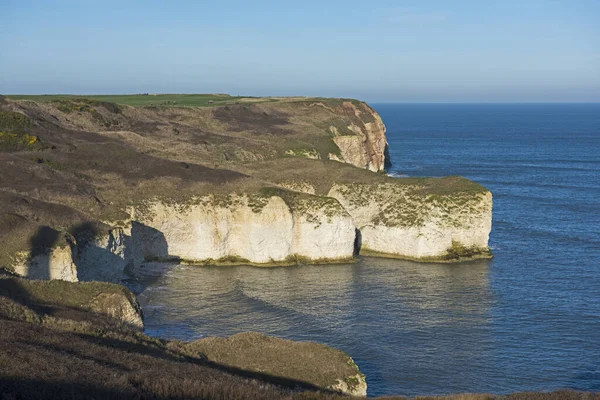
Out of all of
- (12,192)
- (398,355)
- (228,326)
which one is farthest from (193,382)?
(12,192)

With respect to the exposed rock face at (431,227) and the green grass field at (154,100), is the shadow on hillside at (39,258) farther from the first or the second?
the green grass field at (154,100)

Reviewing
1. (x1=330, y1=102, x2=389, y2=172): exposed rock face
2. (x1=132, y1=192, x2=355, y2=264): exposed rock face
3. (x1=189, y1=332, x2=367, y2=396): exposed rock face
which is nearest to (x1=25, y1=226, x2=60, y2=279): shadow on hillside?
(x1=189, y1=332, x2=367, y2=396): exposed rock face

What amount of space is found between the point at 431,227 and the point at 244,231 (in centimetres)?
1708

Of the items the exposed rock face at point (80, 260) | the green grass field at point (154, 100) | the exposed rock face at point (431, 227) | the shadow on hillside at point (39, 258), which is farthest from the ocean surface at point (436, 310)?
the green grass field at point (154, 100)

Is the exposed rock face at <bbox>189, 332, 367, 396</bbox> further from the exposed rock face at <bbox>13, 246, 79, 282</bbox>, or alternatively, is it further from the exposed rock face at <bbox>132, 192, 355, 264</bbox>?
the exposed rock face at <bbox>132, 192, 355, 264</bbox>

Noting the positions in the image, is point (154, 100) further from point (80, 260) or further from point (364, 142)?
point (80, 260)

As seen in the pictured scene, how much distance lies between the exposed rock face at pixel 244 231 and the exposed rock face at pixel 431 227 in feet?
13.8

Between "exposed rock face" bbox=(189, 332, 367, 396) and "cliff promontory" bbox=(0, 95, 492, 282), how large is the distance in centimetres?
1709

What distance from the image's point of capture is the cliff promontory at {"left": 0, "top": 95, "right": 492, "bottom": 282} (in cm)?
4897

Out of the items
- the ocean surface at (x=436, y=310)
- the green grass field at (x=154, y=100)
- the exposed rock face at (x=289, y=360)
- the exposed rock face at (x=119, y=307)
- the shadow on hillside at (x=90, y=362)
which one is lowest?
the ocean surface at (x=436, y=310)

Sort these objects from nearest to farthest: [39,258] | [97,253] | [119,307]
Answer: [119,307] → [39,258] → [97,253]

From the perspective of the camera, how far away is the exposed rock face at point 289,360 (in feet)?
93.7

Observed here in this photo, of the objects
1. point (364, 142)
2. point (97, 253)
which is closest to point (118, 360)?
point (97, 253)

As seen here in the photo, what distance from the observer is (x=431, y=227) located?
63.0 metres
